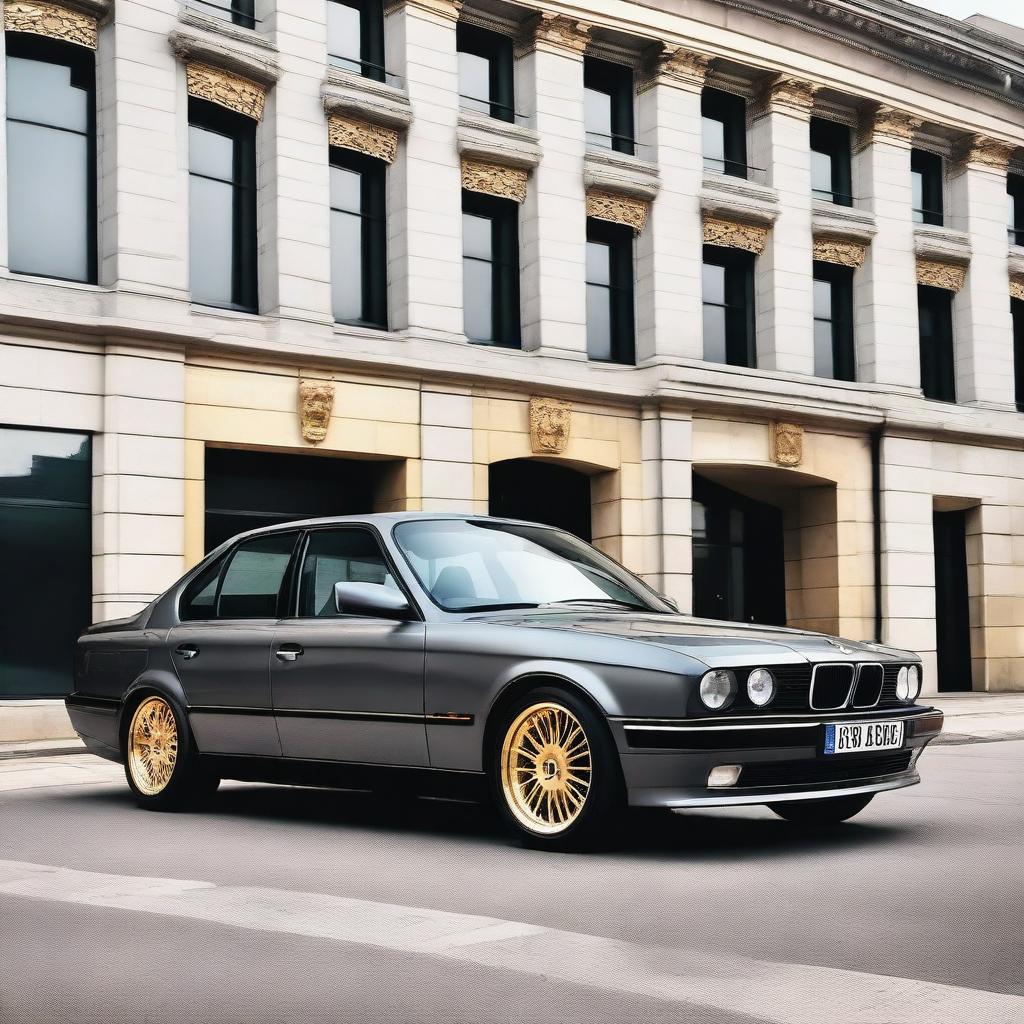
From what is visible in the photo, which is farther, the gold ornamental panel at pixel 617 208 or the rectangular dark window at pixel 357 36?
the gold ornamental panel at pixel 617 208

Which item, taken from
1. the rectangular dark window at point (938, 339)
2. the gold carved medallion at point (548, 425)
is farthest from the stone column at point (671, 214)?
the rectangular dark window at point (938, 339)

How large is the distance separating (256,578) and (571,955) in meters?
4.32

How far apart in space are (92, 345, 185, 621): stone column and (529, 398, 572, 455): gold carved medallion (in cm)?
541

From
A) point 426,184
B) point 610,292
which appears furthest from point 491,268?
point 610,292

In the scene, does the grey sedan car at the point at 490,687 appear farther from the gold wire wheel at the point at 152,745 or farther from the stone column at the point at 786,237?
the stone column at the point at 786,237

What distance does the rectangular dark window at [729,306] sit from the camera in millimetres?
24875

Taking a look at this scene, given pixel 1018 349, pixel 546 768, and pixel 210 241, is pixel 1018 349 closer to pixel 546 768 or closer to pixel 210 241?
pixel 210 241

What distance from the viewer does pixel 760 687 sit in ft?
22.0

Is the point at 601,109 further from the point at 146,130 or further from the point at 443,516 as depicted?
the point at 443,516

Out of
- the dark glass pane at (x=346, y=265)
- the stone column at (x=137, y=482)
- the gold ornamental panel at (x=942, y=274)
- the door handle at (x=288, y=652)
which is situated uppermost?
the gold ornamental panel at (x=942, y=274)

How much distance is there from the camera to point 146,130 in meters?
18.4

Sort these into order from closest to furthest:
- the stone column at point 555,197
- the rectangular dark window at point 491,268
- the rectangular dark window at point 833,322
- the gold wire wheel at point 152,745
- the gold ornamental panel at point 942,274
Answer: the gold wire wheel at point 152,745, the rectangular dark window at point 491,268, the stone column at point 555,197, the rectangular dark window at point 833,322, the gold ornamental panel at point 942,274

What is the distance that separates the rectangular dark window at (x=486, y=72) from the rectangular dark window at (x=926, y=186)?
882 centimetres

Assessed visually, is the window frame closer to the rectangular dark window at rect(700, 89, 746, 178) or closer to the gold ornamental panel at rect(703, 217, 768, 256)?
the rectangular dark window at rect(700, 89, 746, 178)
